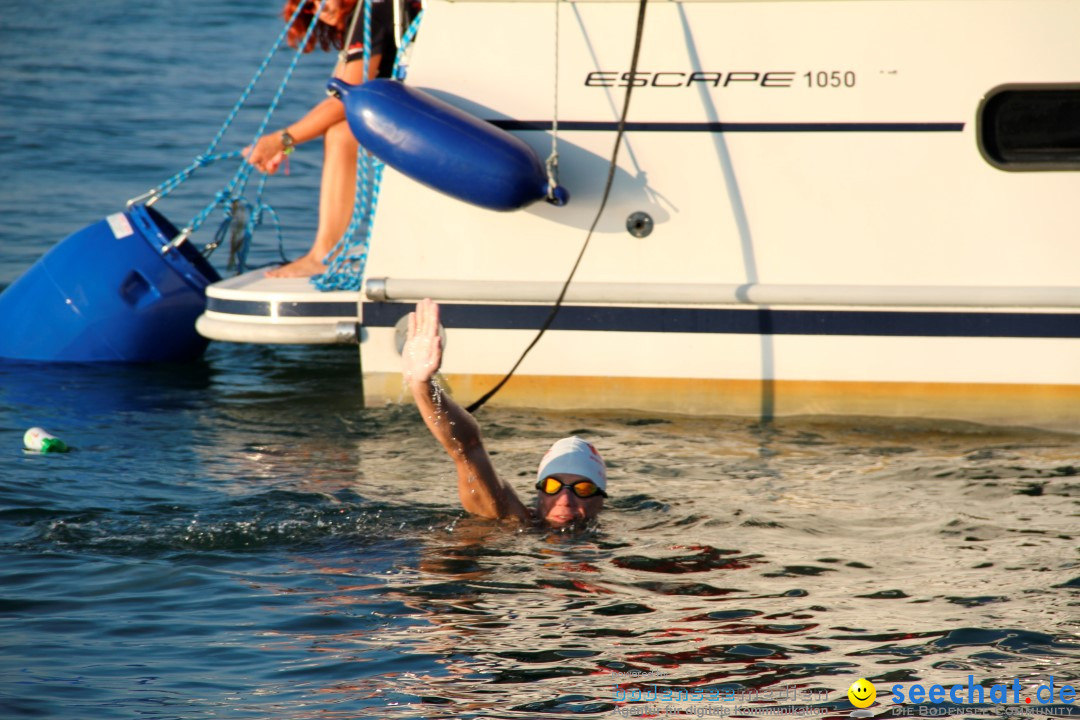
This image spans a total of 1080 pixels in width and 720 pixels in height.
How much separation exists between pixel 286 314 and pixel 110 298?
1326mm

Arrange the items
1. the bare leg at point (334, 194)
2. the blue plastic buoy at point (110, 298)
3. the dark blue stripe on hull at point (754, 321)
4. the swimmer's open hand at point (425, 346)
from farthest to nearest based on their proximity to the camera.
→ 1. the blue plastic buoy at point (110, 298)
2. the bare leg at point (334, 194)
3. the dark blue stripe on hull at point (754, 321)
4. the swimmer's open hand at point (425, 346)

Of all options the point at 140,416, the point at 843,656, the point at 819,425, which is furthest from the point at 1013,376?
the point at 140,416

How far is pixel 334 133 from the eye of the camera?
26.2ft

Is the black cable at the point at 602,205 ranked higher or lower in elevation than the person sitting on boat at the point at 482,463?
higher

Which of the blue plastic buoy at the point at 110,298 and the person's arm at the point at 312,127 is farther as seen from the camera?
the blue plastic buoy at the point at 110,298

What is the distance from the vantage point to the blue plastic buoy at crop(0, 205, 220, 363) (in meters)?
8.10

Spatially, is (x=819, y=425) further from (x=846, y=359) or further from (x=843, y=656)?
(x=843, y=656)

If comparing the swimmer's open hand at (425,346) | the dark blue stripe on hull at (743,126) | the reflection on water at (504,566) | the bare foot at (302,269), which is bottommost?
the reflection on water at (504,566)

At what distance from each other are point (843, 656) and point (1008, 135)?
10.5ft

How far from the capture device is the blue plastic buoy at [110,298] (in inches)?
319

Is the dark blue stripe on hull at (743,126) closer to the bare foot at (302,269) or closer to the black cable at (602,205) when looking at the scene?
the black cable at (602,205)

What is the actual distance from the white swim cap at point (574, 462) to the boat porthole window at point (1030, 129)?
2484mm

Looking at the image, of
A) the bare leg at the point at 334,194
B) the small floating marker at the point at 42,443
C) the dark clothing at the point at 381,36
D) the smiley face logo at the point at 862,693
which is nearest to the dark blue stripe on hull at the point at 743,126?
the dark clothing at the point at 381,36

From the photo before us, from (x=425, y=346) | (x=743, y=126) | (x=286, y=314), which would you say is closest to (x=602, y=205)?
(x=743, y=126)
